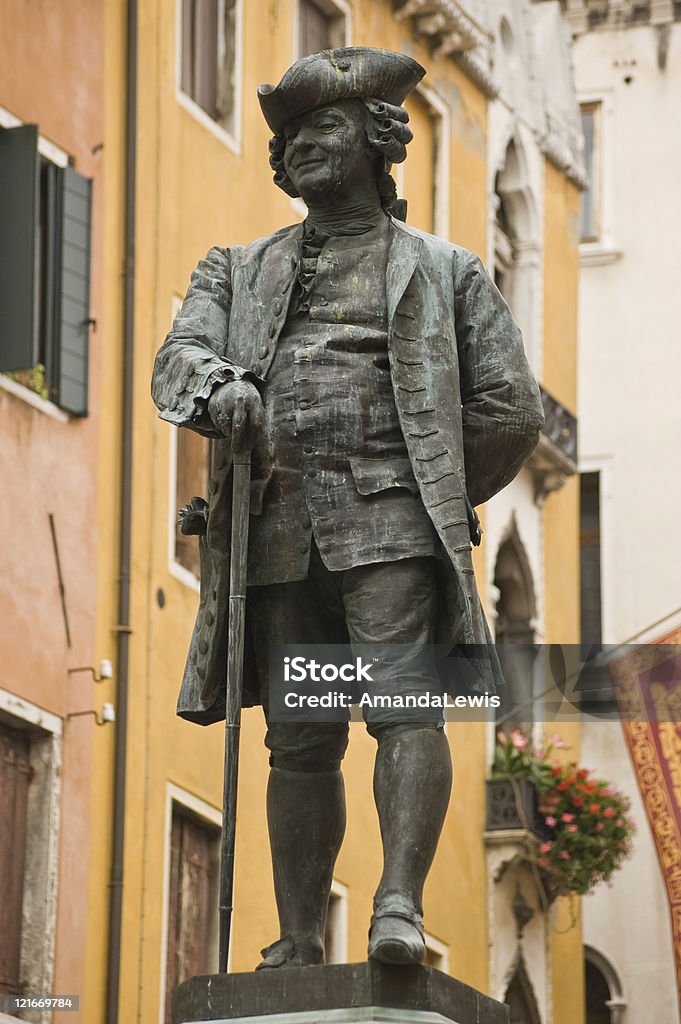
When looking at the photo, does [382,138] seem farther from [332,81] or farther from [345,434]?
[345,434]

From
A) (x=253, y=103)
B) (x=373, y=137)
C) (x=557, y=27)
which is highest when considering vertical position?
(x=557, y=27)

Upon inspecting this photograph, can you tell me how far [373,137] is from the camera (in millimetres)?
9078

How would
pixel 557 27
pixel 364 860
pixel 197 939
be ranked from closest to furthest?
pixel 197 939 → pixel 364 860 → pixel 557 27

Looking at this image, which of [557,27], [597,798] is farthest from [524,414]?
[557,27]

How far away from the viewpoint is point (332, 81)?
903cm

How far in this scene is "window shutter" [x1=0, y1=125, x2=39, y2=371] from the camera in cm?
1811

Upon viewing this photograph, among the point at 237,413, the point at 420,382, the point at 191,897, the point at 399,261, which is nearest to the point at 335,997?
the point at 237,413

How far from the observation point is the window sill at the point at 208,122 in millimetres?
21328

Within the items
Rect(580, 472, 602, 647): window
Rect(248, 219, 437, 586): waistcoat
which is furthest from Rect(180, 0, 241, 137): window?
Rect(248, 219, 437, 586): waistcoat

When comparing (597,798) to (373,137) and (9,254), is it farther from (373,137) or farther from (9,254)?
(373,137)

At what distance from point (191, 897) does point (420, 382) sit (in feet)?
38.2

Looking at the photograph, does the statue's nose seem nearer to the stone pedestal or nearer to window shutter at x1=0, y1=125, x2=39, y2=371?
the stone pedestal

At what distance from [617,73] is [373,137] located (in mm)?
26224

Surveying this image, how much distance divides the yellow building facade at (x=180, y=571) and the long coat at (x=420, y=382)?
987 centimetres
